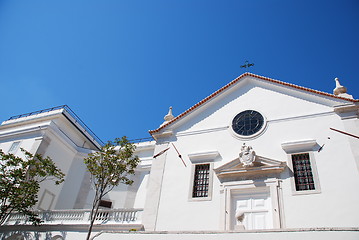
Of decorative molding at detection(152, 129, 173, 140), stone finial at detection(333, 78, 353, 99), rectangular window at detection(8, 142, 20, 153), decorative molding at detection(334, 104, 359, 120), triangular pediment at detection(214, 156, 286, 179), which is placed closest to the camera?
triangular pediment at detection(214, 156, 286, 179)

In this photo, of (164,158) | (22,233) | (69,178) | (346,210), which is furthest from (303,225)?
(69,178)

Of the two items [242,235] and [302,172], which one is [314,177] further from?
[242,235]

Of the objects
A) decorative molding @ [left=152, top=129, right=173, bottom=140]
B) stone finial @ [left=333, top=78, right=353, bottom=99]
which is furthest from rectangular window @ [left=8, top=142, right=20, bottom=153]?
stone finial @ [left=333, top=78, right=353, bottom=99]

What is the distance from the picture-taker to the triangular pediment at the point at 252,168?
14.0 m

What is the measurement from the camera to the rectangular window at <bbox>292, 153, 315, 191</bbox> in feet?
43.8

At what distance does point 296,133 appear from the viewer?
15.0 meters

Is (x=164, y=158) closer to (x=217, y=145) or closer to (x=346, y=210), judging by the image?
(x=217, y=145)

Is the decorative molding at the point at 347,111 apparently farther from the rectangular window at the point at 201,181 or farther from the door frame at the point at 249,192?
the rectangular window at the point at 201,181

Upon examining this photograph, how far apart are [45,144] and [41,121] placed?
2.80 meters

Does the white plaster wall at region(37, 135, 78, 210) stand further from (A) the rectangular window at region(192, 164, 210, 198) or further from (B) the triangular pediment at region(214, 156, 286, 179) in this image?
(B) the triangular pediment at region(214, 156, 286, 179)

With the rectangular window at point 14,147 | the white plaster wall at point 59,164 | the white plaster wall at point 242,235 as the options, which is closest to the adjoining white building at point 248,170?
the white plaster wall at point 242,235

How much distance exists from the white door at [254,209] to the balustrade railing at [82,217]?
5349mm

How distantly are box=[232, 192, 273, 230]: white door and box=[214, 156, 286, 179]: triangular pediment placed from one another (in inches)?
41.7

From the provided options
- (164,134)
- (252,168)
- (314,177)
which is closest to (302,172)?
(314,177)
